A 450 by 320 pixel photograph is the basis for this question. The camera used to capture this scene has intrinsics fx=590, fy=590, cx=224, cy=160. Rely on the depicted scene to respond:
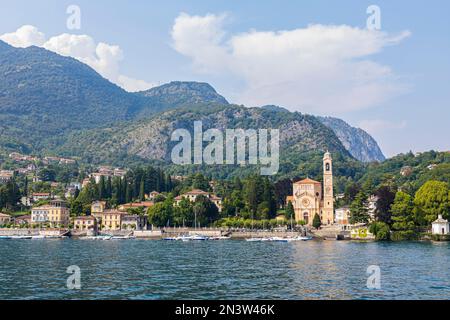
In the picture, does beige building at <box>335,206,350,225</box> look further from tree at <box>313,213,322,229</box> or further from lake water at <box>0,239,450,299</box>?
lake water at <box>0,239,450,299</box>

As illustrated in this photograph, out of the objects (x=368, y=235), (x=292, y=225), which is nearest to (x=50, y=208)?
(x=292, y=225)

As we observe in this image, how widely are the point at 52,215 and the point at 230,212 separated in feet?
108

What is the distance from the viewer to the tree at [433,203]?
7412 cm

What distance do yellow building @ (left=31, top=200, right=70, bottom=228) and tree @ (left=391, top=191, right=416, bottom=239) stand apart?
59718mm

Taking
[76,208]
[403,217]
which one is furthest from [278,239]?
[76,208]

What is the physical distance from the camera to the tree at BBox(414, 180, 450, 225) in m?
74.1

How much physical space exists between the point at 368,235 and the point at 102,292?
5749 cm

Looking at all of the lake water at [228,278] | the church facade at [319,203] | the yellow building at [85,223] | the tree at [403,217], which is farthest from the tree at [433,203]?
the yellow building at [85,223]

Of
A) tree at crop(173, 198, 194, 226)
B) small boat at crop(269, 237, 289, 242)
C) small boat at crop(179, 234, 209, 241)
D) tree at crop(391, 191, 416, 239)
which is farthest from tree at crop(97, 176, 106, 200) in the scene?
tree at crop(391, 191, 416, 239)

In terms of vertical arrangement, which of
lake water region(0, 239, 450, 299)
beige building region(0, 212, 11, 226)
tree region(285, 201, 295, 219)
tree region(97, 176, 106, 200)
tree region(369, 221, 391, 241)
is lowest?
lake water region(0, 239, 450, 299)

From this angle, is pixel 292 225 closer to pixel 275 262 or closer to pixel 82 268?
pixel 275 262

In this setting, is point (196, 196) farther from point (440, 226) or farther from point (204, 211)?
point (440, 226)

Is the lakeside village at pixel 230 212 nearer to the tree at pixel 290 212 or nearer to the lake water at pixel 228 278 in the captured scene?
the tree at pixel 290 212

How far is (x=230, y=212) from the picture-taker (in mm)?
101562
